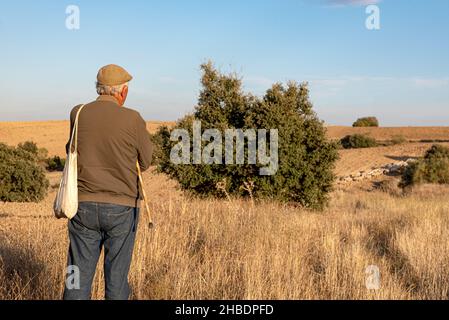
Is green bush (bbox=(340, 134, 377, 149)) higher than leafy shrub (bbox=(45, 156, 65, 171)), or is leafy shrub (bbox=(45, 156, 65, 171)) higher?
green bush (bbox=(340, 134, 377, 149))

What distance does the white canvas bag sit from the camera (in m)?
3.76

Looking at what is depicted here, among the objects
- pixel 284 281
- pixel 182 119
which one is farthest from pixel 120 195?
pixel 182 119

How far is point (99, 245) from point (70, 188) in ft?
1.71

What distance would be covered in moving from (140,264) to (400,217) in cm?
753

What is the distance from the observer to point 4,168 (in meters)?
25.6

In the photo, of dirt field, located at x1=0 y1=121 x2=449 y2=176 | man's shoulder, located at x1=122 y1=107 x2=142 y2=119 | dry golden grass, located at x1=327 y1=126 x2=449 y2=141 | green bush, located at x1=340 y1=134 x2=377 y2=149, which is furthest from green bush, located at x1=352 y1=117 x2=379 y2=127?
man's shoulder, located at x1=122 y1=107 x2=142 y2=119

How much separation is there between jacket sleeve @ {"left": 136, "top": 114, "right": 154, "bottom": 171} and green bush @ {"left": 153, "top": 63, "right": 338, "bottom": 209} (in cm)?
1205

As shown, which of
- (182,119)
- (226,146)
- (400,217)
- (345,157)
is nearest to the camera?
(400,217)

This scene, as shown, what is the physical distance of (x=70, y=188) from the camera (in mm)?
3775

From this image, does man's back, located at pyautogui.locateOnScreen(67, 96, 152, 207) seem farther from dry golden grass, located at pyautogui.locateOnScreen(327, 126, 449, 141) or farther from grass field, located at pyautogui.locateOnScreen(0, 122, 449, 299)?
dry golden grass, located at pyautogui.locateOnScreen(327, 126, 449, 141)

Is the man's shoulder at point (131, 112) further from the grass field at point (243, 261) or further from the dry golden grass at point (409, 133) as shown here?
the dry golden grass at point (409, 133)

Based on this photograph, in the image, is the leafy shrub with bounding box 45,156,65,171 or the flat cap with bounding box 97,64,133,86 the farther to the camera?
the leafy shrub with bounding box 45,156,65,171

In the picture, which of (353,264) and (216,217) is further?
(216,217)

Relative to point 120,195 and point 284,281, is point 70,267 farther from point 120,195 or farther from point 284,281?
point 284,281
